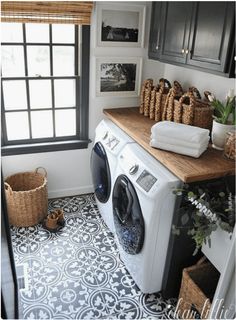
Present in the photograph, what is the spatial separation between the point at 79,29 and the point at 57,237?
5.29ft

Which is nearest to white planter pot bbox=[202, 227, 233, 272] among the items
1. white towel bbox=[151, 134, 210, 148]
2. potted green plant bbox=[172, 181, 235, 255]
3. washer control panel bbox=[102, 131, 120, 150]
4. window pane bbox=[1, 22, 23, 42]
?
potted green plant bbox=[172, 181, 235, 255]

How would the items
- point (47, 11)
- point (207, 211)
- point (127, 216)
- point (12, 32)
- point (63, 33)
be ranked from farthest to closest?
point (63, 33) → point (12, 32) → point (47, 11) → point (127, 216) → point (207, 211)

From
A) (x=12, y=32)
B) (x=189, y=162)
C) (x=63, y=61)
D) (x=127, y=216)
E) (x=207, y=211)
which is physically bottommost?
(x=127, y=216)

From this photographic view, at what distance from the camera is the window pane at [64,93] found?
241cm

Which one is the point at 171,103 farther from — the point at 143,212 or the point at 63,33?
the point at 63,33

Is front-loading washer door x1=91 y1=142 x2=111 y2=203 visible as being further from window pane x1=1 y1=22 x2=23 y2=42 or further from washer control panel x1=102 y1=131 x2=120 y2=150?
window pane x1=1 y1=22 x2=23 y2=42

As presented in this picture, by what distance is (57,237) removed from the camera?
2.26 m

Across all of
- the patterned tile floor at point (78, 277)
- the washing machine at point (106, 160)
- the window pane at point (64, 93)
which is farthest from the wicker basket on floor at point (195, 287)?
the window pane at point (64, 93)

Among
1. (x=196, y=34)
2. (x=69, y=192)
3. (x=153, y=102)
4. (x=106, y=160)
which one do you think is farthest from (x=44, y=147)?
(x=196, y=34)

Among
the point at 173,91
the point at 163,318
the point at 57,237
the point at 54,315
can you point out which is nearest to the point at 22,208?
the point at 57,237

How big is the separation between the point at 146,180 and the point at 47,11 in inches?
54.0

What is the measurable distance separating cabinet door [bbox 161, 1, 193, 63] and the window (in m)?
0.62

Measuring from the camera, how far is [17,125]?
7.93 feet

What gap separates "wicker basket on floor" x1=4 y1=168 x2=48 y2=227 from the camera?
222cm
